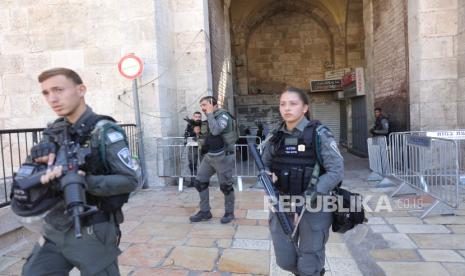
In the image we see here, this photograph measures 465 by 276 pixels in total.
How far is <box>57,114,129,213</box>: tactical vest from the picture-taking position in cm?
201

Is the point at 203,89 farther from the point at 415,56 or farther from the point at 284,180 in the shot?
the point at 284,180

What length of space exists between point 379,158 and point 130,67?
221 inches

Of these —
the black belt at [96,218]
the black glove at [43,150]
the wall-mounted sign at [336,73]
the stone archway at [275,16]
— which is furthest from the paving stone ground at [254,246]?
the stone archway at [275,16]

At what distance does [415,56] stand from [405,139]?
9.10 ft

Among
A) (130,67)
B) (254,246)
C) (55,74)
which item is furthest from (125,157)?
(130,67)

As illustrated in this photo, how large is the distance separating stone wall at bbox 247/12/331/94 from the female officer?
15350 mm

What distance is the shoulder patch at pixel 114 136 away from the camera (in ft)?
6.76

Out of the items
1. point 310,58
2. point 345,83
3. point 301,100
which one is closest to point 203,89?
point 301,100

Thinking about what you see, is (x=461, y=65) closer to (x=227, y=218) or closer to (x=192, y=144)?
(x=192, y=144)

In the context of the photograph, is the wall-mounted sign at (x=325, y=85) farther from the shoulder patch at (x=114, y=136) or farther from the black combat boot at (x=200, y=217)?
the shoulder patch at (x=114, y=136)

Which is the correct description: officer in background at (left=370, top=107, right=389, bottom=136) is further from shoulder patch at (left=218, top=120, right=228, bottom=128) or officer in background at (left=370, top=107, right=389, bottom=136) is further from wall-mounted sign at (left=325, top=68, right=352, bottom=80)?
→ wall-mounted sign at (left=325, top=68, right=352, bottom=80)

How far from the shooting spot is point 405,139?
6344 mm

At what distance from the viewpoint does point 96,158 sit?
2.03 metres

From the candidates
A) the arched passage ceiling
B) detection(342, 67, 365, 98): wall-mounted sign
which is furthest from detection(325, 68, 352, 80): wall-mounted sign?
the arched passage ceiling
